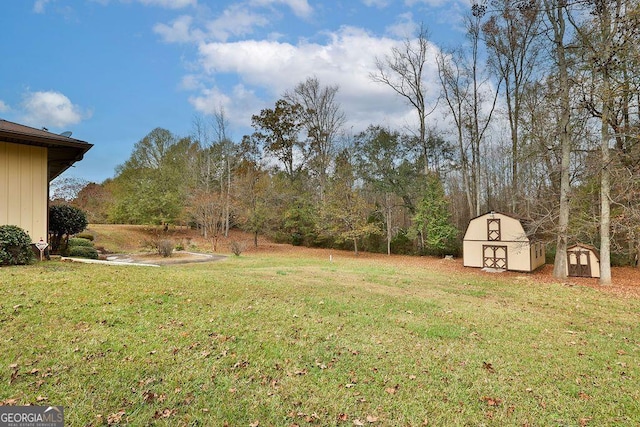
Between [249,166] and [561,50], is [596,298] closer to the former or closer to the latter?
[561,50]

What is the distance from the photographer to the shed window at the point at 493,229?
1516cm

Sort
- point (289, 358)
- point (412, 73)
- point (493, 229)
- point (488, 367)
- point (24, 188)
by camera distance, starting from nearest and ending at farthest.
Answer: point (289, 358), point (488, 367), point (24, 188), point (493, 229), point (412, 73)

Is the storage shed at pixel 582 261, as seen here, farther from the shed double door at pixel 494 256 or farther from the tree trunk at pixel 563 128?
the shed double door at pixel 494 256

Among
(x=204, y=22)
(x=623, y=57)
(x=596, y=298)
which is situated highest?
(x=204, y=22)

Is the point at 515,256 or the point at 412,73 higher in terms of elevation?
the point at 412,73

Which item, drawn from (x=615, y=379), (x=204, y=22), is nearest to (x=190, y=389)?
(x=615, y=379)

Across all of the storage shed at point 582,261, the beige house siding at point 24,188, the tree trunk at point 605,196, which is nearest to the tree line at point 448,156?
the tree trunk at point 605,196

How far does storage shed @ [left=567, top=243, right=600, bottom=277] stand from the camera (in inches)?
500

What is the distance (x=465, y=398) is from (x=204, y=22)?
524 inches

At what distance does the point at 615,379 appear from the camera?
12.6 feet

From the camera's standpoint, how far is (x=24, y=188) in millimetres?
7645

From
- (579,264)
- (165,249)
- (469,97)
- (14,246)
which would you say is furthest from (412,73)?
(14,246)

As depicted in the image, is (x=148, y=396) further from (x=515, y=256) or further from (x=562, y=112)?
(x=515, y=256)

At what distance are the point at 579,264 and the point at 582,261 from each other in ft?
Result: 0.53
